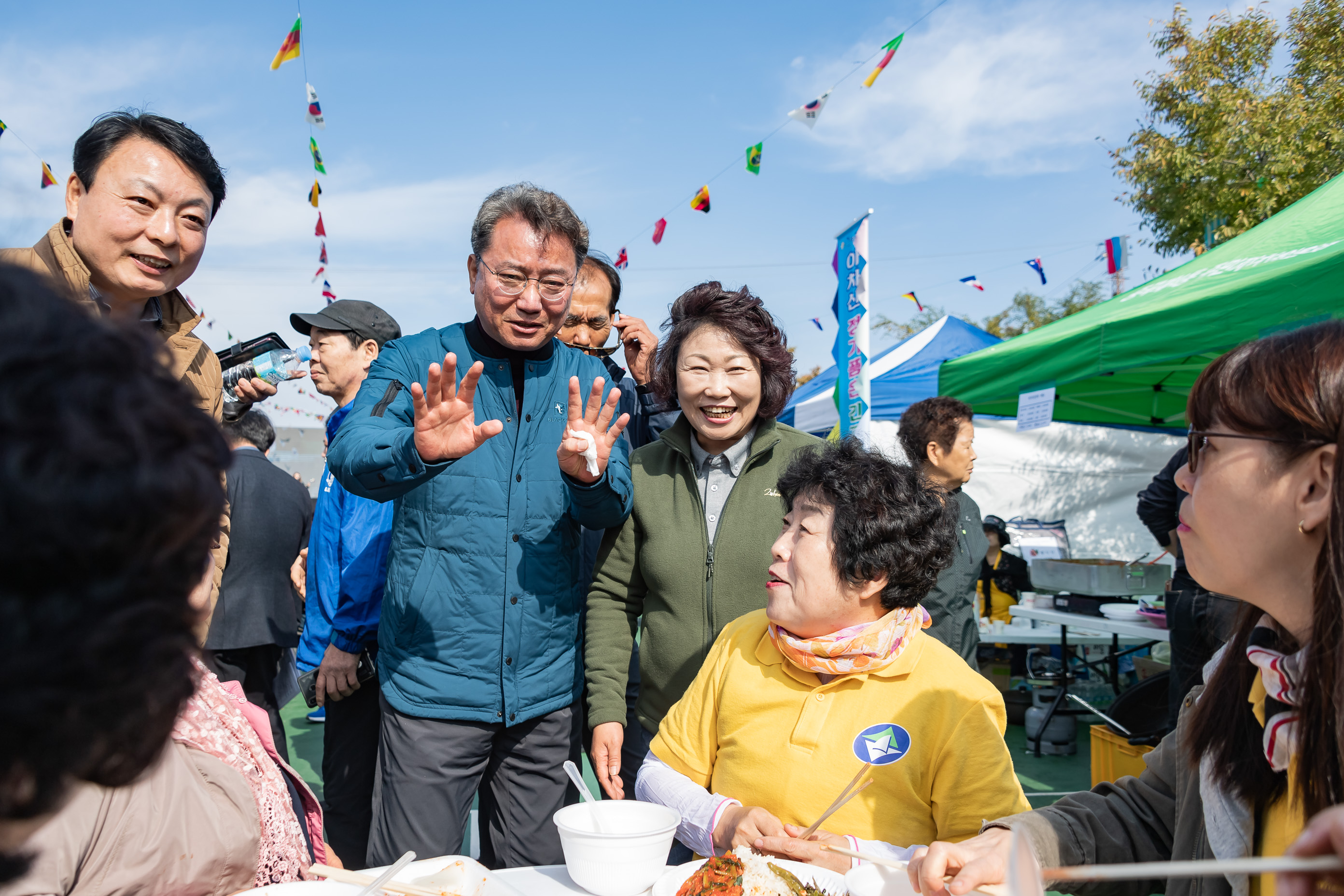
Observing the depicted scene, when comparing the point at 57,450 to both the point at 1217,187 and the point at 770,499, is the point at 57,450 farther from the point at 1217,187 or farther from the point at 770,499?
the point at 1217,187

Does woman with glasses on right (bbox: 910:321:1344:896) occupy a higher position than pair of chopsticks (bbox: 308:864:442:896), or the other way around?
woman with glasses on right (bbox: 910:321:1344:896)

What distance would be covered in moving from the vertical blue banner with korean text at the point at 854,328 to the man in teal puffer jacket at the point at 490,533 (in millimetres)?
3140

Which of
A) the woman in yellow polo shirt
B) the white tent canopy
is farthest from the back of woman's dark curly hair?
the white tent canopy

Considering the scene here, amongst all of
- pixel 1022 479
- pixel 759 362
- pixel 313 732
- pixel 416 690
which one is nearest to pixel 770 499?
pixel 759 362

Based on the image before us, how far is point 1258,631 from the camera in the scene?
121 cm

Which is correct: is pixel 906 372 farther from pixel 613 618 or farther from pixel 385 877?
pixel 385 877

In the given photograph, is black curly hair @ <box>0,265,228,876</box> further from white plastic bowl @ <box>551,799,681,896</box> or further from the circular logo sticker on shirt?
the circular logo sticker on shirt

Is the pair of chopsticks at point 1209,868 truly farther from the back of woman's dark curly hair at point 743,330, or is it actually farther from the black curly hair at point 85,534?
the back of woman's dark curly hair at point 743,330

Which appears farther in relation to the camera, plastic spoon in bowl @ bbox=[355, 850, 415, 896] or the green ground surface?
the green ground surface

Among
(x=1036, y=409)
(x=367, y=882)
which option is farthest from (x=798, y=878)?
(x=1036, y=409)

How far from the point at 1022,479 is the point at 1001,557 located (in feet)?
16.2

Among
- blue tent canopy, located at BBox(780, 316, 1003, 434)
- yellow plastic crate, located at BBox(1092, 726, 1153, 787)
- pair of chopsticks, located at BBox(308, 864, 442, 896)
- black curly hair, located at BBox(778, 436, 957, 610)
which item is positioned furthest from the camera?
blue tent canopy, located at BBox(780, 316, 1003, 434)

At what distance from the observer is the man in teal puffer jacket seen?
6.73ft

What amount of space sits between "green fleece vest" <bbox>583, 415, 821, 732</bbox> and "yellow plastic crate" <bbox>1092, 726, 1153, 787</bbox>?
277 centimetres
